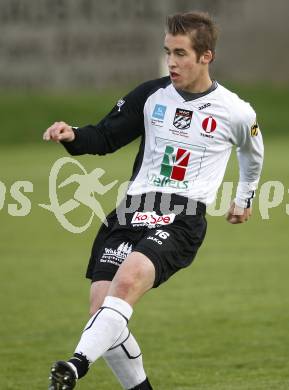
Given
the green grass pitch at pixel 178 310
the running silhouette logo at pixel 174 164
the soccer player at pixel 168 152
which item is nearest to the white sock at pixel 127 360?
the soccer player at pixel 168 152

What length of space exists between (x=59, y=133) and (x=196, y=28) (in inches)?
42.6

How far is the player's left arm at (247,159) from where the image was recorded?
707cm

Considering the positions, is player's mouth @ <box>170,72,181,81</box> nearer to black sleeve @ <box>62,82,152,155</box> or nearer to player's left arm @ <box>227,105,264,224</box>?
black sleeve @ <box>62,82,152,155</box>

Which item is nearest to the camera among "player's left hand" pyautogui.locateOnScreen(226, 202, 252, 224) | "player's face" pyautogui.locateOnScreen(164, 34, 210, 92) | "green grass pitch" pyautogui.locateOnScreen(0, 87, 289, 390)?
"player's face" pyautogui.locateOnScreen(164, 34, 210, 92)

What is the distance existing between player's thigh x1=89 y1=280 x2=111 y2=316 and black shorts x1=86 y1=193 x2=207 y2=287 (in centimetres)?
4

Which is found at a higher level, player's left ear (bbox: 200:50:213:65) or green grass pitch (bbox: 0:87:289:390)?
player's left ear (bbox: 200:50:213:65)

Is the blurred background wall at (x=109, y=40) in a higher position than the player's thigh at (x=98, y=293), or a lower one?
lower

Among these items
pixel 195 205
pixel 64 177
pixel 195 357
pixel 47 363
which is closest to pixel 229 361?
pixel 195 357

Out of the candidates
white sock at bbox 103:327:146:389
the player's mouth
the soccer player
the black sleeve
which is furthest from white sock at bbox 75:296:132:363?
the player's mouth

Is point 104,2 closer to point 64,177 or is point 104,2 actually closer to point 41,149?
point 41,149

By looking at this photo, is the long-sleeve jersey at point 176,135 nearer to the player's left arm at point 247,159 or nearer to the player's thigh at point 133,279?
the player's left arm at point 247,159

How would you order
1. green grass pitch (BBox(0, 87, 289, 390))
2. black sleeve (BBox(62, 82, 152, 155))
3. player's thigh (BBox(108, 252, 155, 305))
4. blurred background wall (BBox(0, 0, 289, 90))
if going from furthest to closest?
blurred background wall (BBox(0, 0, 289, 90))
green grass pitch (BBox(0, 87, 289, 390))
black sleeve (BBox(62, 82, 152, 155))
player's thigh (BBox(108, 252, 155, 305))

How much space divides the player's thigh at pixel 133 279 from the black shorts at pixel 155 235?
0.56 ft

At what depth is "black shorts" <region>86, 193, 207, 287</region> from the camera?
6.68 metres
